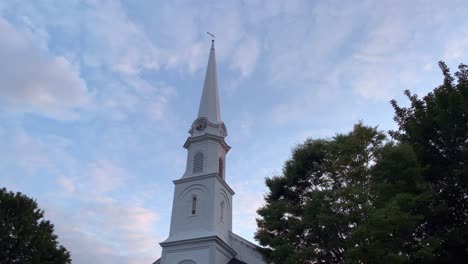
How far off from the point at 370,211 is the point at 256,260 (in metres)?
16.5

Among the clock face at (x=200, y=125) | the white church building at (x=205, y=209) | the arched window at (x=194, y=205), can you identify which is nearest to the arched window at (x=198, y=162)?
the white church building at (x=205, y=209)

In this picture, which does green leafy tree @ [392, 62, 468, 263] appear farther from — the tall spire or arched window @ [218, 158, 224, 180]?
the tall spire

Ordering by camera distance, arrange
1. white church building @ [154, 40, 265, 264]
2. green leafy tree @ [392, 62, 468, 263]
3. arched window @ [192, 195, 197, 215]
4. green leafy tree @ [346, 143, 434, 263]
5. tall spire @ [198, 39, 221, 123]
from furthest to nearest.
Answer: tall spire @ [198, 39, 221, 123] → arched window @ [192, 195, 197, 215] → white church building @ [154, 40, 265, 264] → green leafy tree @ [392, 62, 468, 263] → green leafy tree @ [346, 143, 434, 263]

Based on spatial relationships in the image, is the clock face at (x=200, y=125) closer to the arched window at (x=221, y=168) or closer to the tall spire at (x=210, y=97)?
the tall spire at (x=210, y=97)

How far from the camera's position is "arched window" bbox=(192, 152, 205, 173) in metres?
30.7

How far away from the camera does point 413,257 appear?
13086 millimetres

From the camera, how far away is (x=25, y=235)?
2359cm

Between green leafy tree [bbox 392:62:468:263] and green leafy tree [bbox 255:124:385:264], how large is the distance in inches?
74.6

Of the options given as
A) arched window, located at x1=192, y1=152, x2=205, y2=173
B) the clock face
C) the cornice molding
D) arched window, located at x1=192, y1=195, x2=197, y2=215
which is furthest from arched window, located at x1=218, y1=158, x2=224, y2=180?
the clock face

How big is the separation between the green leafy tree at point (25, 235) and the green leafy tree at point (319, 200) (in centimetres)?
1376

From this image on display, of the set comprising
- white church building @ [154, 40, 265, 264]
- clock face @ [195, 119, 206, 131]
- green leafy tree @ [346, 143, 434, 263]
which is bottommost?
green leafy tree @ [346, 143, 434, 263]

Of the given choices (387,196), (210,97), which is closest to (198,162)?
(210,97)

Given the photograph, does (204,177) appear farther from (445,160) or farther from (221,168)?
(445,160)

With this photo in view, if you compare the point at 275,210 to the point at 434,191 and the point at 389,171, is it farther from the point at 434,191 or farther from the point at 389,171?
the point at 434,191
